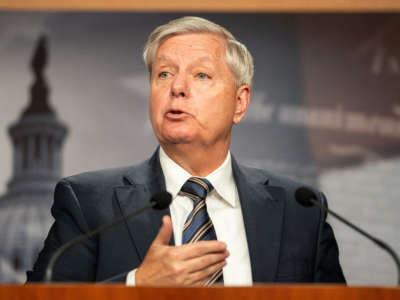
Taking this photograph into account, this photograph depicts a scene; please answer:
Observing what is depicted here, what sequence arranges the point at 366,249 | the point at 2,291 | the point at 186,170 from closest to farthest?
the point at 2,291 → the point at 186,170 → the point at 366,249

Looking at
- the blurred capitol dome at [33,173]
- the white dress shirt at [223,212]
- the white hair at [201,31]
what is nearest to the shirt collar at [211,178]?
the white dress shirt at [223,212]

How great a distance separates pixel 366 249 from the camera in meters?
3.48

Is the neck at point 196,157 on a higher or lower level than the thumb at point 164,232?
higher

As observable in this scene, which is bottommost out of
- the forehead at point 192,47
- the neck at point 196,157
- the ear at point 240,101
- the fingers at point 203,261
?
the fingers at point 203,261

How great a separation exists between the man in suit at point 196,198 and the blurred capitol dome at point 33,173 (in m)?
1.37

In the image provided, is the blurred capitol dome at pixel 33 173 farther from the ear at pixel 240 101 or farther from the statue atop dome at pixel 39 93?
the ear at pixel 240 101

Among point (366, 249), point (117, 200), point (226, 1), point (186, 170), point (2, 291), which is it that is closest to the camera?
point (2, 291)

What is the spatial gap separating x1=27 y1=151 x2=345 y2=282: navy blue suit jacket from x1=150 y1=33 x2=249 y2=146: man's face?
0.56ft

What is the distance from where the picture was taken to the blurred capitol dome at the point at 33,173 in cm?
345

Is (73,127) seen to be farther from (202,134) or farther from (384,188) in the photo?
(384,188)

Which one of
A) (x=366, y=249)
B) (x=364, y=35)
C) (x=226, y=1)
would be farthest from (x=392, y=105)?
(x=226, y=1)

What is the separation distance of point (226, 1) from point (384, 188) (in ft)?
4.89

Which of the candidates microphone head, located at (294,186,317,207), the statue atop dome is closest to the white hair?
microphone head, located at (294,186,317,207)

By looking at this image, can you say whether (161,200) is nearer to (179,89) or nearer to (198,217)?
(198,217)
